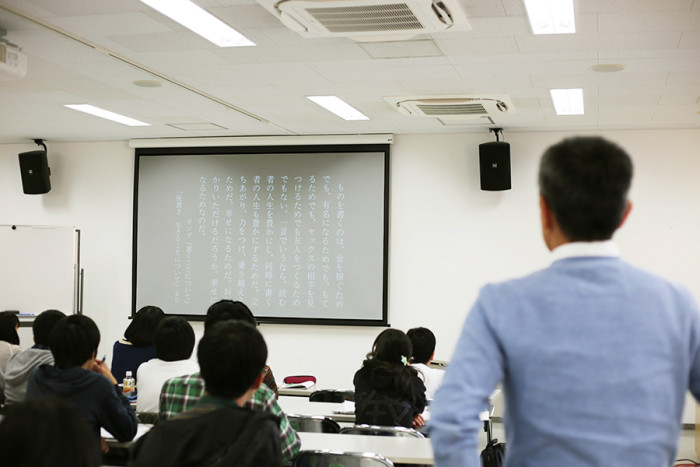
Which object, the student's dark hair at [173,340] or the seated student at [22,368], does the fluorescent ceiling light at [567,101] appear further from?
the seated student at [22,368]

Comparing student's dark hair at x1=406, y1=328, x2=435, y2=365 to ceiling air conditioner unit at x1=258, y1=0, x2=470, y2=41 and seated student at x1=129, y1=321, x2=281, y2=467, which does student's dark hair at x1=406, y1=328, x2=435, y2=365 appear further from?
seated student at x1=129, y1=321, x2=281, y2=467

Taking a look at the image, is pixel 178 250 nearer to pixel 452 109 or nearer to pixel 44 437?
pixel 452 109

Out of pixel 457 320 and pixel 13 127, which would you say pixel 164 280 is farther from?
pixel 457 320

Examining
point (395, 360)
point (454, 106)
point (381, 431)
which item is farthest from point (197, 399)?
point (454, 106)

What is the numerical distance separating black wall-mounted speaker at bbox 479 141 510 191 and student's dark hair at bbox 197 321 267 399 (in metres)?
5.83

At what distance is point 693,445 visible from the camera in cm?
698

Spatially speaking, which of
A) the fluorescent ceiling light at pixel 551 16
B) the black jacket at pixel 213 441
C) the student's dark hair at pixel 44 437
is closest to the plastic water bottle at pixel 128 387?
the black jacket at pixel 213 441

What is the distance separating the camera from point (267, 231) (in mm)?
8391

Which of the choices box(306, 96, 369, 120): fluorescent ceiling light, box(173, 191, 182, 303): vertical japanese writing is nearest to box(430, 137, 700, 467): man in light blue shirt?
box(306, 96, 369, 120): fluorescent ceiling light

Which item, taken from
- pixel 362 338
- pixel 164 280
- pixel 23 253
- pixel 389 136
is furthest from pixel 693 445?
pixel 23 253

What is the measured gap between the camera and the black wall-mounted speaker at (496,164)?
7641 millimetres

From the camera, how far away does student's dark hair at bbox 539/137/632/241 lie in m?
1.29

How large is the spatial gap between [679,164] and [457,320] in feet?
8.75

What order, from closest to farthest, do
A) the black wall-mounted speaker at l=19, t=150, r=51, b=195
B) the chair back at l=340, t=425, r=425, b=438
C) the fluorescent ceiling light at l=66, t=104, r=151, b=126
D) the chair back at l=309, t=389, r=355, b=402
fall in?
the chair back at l=340, t=425, r=425, b=438, the chair back at l=309, t=389, r=355, b=402, the fluorescent ceiling light at l=66, t=104, r=151, b=126, the black wall-mounted speaker at l=19, t=150, r=51, b=195
